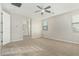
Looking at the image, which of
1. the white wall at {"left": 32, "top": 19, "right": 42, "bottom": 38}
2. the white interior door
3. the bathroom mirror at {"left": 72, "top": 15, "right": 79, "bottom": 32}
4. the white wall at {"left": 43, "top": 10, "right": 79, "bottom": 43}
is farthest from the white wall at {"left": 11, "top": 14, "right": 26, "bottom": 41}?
the bathroom mirror at {"left": 72, "top": 15, "right": 79, "bottom": 32}

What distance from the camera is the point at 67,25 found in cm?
298

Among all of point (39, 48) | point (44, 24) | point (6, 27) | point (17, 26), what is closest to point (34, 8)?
point (44, 24)

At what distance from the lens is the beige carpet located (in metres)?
2.92

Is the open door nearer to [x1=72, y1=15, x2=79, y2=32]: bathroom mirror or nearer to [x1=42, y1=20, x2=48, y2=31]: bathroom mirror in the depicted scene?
[x1=42, y1=20, x2=48, y2=31]: bathroom mirror

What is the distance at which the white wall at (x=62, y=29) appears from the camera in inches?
115

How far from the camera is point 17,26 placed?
296cm

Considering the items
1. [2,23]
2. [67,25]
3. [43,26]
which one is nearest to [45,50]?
[43,26]

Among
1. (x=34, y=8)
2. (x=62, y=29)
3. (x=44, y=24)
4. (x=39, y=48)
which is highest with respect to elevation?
(x=34, y=8)

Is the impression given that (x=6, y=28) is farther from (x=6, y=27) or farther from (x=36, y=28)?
(x=36, y=28)

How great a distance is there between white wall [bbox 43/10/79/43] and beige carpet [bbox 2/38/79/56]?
0.45 feet

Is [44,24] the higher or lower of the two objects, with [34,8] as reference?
lower

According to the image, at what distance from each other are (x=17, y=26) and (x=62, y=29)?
1.14 m

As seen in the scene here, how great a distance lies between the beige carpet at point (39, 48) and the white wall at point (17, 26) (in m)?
0.15

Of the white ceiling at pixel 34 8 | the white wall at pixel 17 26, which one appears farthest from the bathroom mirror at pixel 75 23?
the white wall at pixel 17 26
